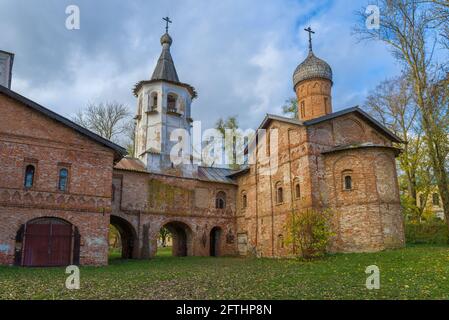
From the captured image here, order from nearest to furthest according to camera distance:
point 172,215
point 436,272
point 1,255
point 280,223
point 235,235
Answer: point 436,272, point 1,255, point 280,223, point 172,215, point 235,235

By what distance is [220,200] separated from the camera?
90.2ft

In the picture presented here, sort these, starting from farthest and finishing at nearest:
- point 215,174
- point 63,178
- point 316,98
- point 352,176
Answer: point 215,174, point 316,98, point 352,176, point 63,178

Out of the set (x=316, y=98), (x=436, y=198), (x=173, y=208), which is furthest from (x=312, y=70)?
→ (x=436, y=198)

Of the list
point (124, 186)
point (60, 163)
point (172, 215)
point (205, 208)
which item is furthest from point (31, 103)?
point (205, 208)

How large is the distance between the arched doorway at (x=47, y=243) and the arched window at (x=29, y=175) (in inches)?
63.4

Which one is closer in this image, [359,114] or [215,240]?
[359,114]

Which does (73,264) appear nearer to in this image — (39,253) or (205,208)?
(39,253)

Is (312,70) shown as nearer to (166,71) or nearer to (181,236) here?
(166,71)

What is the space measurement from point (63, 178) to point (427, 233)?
2061 cm

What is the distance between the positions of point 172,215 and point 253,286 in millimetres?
16012

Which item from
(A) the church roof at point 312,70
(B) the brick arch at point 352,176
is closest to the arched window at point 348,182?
(B) the brick arch at point 352,176

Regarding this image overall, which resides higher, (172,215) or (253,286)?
(172,215)

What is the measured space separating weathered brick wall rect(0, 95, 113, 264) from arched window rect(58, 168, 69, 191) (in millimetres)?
194

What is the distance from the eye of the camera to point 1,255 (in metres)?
14.8
